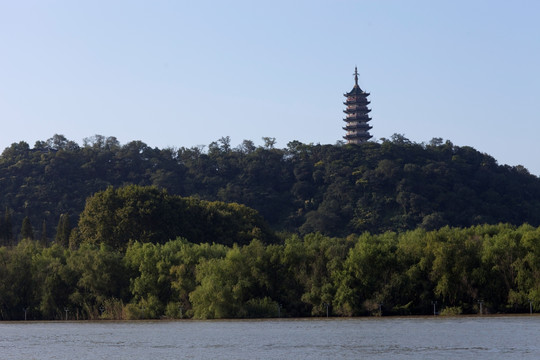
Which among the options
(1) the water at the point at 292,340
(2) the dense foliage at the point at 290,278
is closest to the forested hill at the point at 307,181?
(2) the dense foliage at the point at 290,278

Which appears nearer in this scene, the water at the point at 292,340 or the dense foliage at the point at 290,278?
the water at the point at 292,340

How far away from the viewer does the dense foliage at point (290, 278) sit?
62750mm

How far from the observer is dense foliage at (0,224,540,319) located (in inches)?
2470

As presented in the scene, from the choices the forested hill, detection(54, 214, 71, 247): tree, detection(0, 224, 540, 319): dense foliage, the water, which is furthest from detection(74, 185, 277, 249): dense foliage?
the forested hill

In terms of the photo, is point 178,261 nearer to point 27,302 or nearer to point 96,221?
point 27,302

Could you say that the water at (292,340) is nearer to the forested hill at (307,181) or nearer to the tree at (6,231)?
the tree at (6,231)

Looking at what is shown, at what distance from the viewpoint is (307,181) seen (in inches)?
6575

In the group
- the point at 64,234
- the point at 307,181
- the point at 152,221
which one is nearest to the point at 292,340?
the point at 152,221

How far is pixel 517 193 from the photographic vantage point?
160 metres

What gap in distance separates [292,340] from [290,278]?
20.7m

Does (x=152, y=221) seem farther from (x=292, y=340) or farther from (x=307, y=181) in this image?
(x=307, y=181)

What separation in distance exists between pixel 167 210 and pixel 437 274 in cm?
4066

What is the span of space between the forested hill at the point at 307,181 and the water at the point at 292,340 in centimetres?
8604

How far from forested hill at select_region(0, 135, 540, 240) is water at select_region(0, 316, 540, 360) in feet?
282
